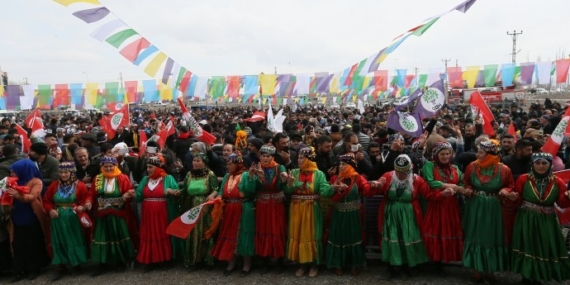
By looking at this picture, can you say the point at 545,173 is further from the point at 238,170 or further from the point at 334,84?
the point at 334,84

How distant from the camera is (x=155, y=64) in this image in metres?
10.0

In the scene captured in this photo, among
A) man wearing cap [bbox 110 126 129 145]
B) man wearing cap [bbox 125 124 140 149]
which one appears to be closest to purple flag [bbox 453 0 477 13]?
man wearing cap [bbox 125 124 140 149]

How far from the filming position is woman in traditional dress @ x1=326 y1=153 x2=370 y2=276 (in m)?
4.82

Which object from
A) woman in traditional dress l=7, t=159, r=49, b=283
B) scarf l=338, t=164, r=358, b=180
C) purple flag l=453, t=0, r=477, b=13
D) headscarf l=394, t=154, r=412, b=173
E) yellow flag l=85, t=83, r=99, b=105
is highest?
purple flag l=453, t=0, r=477, b=13

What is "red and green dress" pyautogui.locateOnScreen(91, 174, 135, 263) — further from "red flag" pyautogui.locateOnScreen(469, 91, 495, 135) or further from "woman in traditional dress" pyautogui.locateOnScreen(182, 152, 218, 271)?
"red flag" pyautogui.locateOnScreen(469, 91, 495, 135)

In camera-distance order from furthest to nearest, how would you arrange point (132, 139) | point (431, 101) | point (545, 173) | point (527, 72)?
point (527, 72), point (132, 139), point (431, 101), point (545, 173)

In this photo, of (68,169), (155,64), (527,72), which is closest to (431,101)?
(68,169)

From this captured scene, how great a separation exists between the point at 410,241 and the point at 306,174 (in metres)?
1.37

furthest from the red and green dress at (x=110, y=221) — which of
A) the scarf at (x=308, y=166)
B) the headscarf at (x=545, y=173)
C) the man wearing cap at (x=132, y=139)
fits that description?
the man wearing cap at (x=132, y=139)

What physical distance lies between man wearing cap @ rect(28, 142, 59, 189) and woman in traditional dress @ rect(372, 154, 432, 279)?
434cm

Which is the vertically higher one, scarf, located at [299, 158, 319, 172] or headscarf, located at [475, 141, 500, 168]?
headscarf, located at [475, 141, 500, 168]

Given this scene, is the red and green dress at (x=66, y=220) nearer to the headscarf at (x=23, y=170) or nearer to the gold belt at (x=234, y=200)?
the headscarf at (x=23, y=170)

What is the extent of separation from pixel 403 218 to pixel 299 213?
118 cm

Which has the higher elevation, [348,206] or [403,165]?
[403,165]
